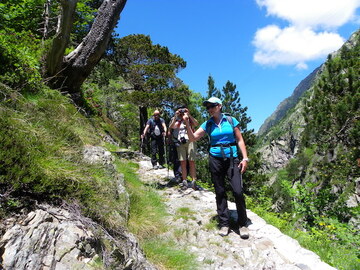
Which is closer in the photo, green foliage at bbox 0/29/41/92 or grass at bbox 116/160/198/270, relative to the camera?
grass at bbox 116/160/198/270

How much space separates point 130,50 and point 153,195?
45.8ft

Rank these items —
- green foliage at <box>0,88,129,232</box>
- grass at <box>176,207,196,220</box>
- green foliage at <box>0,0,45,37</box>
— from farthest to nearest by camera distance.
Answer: green foliage at <box>0,0,45,37</box> → grass at <box>176,207,196,220</box> → green foliage at <box>0,88,129,232</box>

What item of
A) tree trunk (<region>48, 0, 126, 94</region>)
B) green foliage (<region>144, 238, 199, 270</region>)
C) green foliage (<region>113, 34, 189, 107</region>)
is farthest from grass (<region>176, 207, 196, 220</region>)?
green foliage (<region>113, 34, 189, 107</region>)

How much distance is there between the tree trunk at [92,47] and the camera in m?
6.75

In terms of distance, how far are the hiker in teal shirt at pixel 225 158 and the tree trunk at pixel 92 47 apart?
4.41 metres

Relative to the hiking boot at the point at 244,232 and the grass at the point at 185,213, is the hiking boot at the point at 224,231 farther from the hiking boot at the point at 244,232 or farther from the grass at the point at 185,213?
the grass at the point at 185,213

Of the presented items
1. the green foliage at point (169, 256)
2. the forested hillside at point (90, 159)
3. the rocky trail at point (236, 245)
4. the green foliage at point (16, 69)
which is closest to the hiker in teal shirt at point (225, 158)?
the rocky trail at point (236, 245)

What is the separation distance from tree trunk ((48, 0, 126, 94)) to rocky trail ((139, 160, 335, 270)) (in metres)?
4.73

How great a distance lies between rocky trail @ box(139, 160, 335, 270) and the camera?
3.45 meters

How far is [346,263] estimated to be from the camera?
382cm

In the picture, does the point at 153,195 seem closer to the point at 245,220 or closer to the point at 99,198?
the point at 245,220

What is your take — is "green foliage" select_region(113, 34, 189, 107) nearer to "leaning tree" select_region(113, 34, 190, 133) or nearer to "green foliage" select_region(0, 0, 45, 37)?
"leaning tree" select_region(113, 34, 190, 133)

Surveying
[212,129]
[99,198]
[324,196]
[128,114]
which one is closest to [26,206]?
[99,198]

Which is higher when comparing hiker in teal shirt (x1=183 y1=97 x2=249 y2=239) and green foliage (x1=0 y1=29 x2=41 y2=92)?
green foliage (x1=0 y1=29 x2=41 y2=92)
